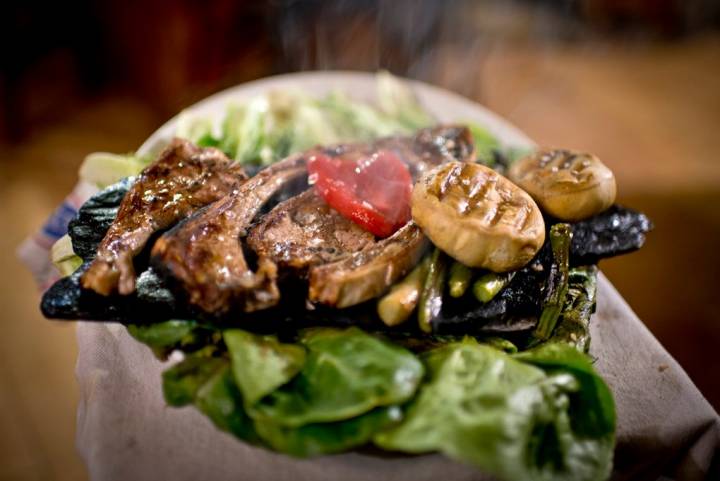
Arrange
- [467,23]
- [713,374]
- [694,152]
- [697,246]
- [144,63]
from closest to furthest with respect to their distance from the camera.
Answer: [713,374]
[697,246]
[144,63]
[694,152]
[467,23]

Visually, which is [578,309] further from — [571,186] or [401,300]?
[401,300]

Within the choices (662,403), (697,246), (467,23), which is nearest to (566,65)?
(467,23)

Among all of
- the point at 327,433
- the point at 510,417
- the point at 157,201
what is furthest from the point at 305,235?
the point at 510,417

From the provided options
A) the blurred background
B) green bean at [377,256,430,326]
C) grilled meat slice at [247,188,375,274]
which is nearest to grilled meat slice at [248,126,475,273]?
grilled meat slice at [247,188,375,274]

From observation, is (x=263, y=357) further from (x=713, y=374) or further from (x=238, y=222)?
(x=713, y=374)

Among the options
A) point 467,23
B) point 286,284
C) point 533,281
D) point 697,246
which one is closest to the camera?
point 286,284

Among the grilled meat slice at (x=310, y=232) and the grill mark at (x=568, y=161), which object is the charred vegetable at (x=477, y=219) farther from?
the grill mark at (x=568, y=161)

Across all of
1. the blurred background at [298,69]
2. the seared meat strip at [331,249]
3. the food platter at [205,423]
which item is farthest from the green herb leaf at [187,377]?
the blurred background at [298,69]

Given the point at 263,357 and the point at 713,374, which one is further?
the point at 713,374
